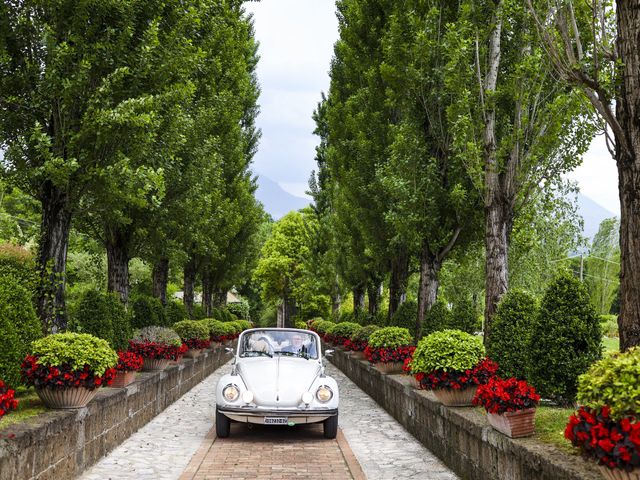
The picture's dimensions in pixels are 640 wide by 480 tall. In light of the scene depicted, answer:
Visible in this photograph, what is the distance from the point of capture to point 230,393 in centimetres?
963

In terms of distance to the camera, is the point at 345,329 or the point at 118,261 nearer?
the point at 118,261

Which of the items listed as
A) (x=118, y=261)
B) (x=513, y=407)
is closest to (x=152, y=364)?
(x=118, y=261)

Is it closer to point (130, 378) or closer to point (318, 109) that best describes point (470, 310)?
point (130, 378)

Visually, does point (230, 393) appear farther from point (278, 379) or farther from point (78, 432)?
point (78, 432)

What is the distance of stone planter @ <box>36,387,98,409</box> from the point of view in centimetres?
713

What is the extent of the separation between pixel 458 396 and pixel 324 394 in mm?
2253

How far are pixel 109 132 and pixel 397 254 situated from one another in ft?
44.1

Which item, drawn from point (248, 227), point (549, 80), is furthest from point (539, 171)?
point (248, 227)

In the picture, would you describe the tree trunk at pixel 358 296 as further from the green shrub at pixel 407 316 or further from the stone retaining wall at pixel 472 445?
the stone retaining wall at pixel 472 445

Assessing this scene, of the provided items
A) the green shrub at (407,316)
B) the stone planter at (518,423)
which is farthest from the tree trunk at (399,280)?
the stone planter at (518,423)

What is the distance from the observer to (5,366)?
23.3 feet

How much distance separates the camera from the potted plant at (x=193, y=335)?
18562 millimetres

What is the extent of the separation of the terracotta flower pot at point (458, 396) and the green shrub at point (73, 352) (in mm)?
4340

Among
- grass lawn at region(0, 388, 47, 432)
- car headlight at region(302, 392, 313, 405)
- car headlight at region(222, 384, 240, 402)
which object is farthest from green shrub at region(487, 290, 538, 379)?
grass lawn at region(0, 388, 47, 432)
